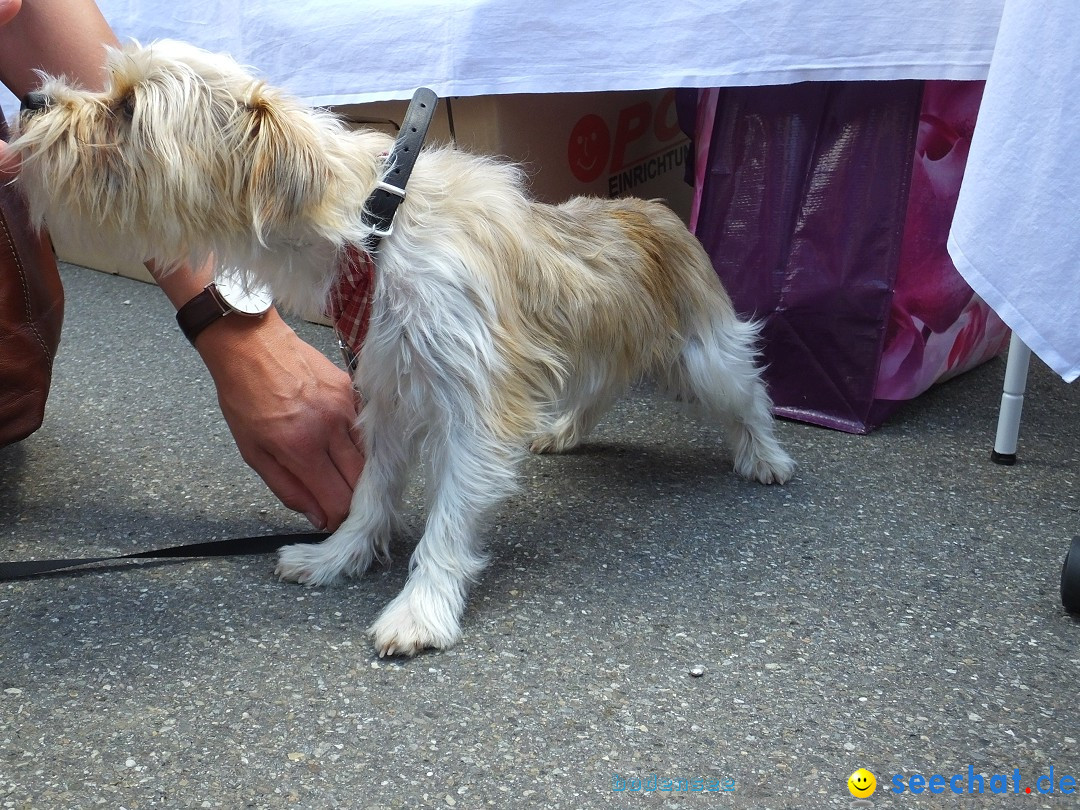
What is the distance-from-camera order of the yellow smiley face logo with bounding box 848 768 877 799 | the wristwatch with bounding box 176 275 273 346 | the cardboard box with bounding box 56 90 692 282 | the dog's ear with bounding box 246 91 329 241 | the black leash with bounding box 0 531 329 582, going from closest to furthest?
the yellow smiley face logo with bounding box 848 768 877 799
the dog's ear with bounding box 246 91 329 241
the black leash with bounding box 0 531 329 582
the wristwatch with bounding box 176 275 273 346
the cardboard box with bounding box 56 90 692 282

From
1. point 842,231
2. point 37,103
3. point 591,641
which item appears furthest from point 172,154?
point 842,231

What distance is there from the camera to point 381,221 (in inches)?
69.4

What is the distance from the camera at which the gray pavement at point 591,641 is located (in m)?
1.53

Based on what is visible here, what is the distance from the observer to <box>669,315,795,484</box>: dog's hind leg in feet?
7.91

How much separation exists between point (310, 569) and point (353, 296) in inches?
23.1

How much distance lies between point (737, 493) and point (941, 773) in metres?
1.02

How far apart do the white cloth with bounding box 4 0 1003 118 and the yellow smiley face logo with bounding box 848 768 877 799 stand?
60.5 inches

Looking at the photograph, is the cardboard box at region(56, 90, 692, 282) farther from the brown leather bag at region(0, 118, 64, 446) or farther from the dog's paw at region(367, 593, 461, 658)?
the dog's paw at region(367, 593, 461, 658)

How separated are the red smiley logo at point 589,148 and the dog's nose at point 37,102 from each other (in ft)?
5.52

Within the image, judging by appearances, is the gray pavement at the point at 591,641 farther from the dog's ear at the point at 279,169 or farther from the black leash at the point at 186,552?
the dog's ear at the point at 279,169

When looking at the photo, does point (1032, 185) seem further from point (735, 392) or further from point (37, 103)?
point (37, 103)

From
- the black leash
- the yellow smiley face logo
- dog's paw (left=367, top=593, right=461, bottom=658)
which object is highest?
the yellow smiley face logo

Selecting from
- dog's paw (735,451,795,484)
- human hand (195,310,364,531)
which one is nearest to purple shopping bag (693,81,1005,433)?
dog's paw (735,451,795,484)

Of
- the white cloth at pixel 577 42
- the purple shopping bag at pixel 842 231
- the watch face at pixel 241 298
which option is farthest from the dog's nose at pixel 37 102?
the purple shopping bag at pixel 842 231
